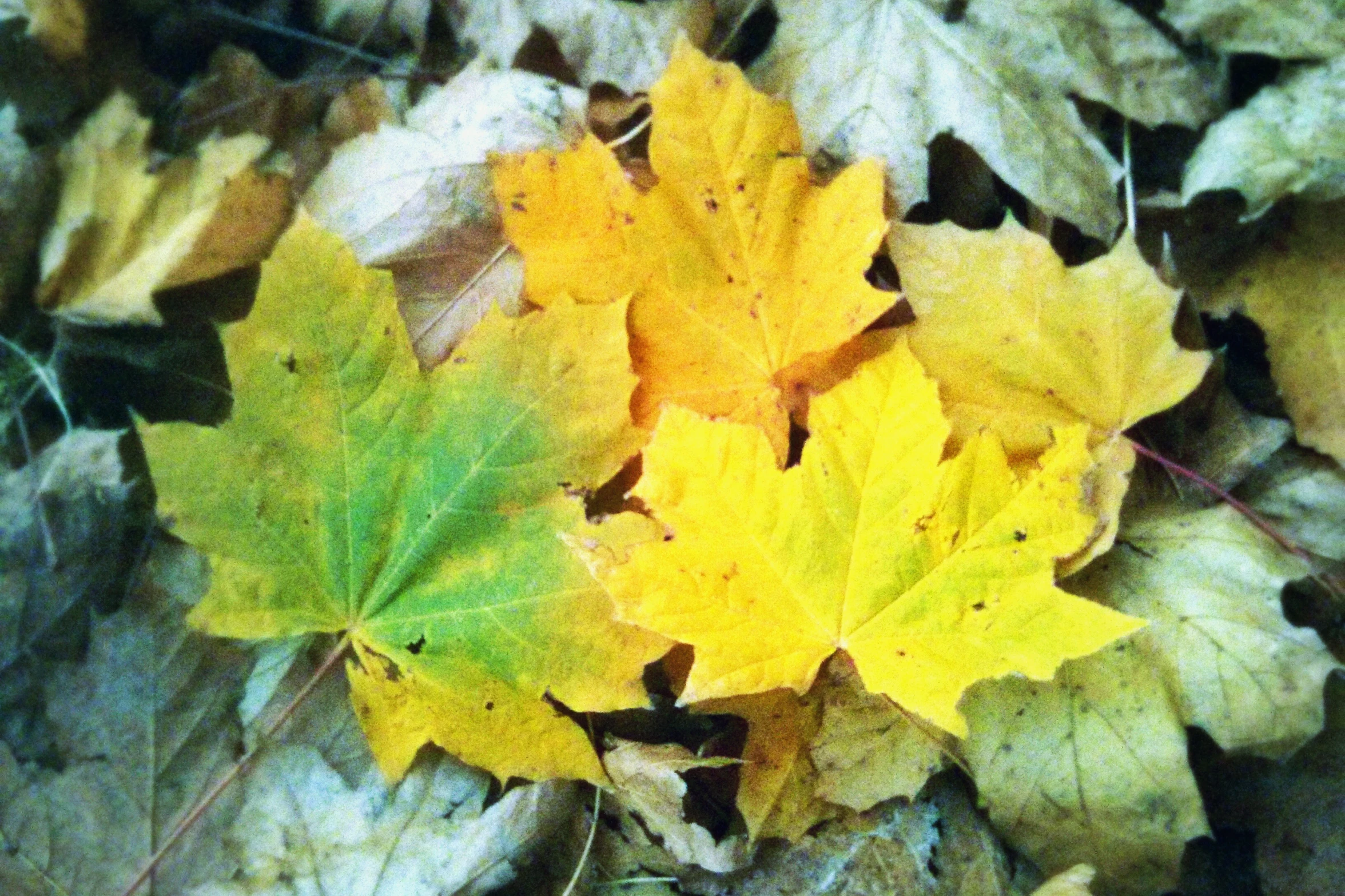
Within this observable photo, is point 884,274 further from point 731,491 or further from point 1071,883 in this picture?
point 1071,883

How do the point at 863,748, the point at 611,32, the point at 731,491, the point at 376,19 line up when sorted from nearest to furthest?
the point at 731,491
the point at 863,748
the point at 611,32
the point at 376,19

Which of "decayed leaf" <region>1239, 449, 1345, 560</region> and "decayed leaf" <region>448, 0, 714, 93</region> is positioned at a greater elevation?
"decayed leaf" <region>448, 0, 714, 93</region>

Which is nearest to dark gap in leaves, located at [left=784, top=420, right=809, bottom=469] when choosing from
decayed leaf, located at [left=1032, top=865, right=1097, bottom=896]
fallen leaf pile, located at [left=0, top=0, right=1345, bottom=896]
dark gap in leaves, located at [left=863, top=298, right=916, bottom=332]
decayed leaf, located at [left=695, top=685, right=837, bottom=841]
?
fallen leaf pile, located at [left=0, top=0, right=1345, bottom=896]

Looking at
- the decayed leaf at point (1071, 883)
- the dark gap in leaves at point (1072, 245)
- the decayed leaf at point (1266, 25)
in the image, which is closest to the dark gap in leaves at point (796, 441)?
the dark gap in leaves at point (1072, 245)

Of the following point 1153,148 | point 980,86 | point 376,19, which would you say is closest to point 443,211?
point 376,19

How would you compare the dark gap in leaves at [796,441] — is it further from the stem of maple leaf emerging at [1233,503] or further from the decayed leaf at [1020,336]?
the stem of maple leaf emerging at [1233,503]

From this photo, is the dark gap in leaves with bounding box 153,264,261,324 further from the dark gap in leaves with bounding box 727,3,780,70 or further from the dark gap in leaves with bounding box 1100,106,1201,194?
the dark gap in leaves with bounding box 1100,106,1201,194
